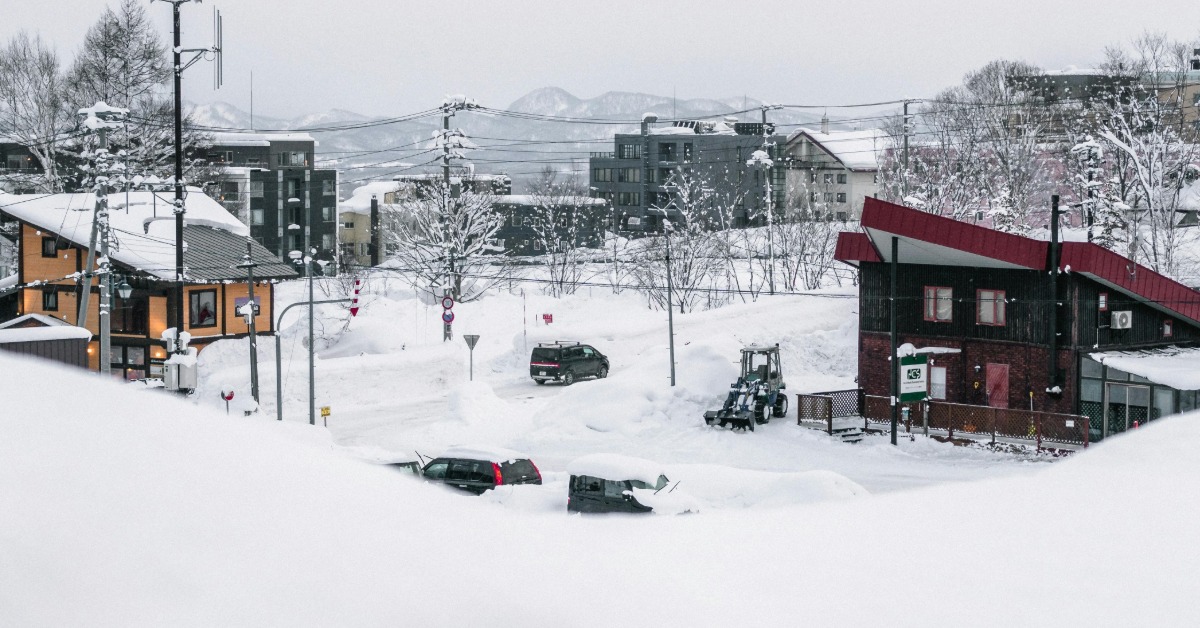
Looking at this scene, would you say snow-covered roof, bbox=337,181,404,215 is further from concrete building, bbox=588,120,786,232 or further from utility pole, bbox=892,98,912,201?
utility pole, bbox=892,98,912,201

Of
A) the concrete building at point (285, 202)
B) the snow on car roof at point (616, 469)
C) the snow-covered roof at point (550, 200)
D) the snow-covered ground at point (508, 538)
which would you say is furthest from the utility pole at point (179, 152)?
the snow-covered roof at point (550, 200)

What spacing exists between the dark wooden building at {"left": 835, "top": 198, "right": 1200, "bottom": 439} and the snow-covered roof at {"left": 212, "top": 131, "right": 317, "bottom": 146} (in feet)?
169

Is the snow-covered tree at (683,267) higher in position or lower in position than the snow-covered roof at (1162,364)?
higher

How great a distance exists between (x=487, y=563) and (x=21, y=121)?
4227 centimetres

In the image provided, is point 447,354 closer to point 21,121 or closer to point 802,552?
point 21,121

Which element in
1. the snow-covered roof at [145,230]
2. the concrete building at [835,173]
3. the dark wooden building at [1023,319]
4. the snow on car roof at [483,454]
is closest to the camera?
the snow on car roof at [483,454]

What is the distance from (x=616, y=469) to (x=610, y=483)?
406mm

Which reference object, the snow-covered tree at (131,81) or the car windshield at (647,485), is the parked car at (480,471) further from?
the snow-covered tree at (131,81)

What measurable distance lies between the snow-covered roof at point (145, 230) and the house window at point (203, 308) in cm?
87

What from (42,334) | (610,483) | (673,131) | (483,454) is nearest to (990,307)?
(610,483)

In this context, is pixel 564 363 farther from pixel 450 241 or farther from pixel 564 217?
pixel 564 217

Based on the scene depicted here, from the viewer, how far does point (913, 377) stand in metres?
23.1

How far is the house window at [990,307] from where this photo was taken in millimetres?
23938

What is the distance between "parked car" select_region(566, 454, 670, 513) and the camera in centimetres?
1530
